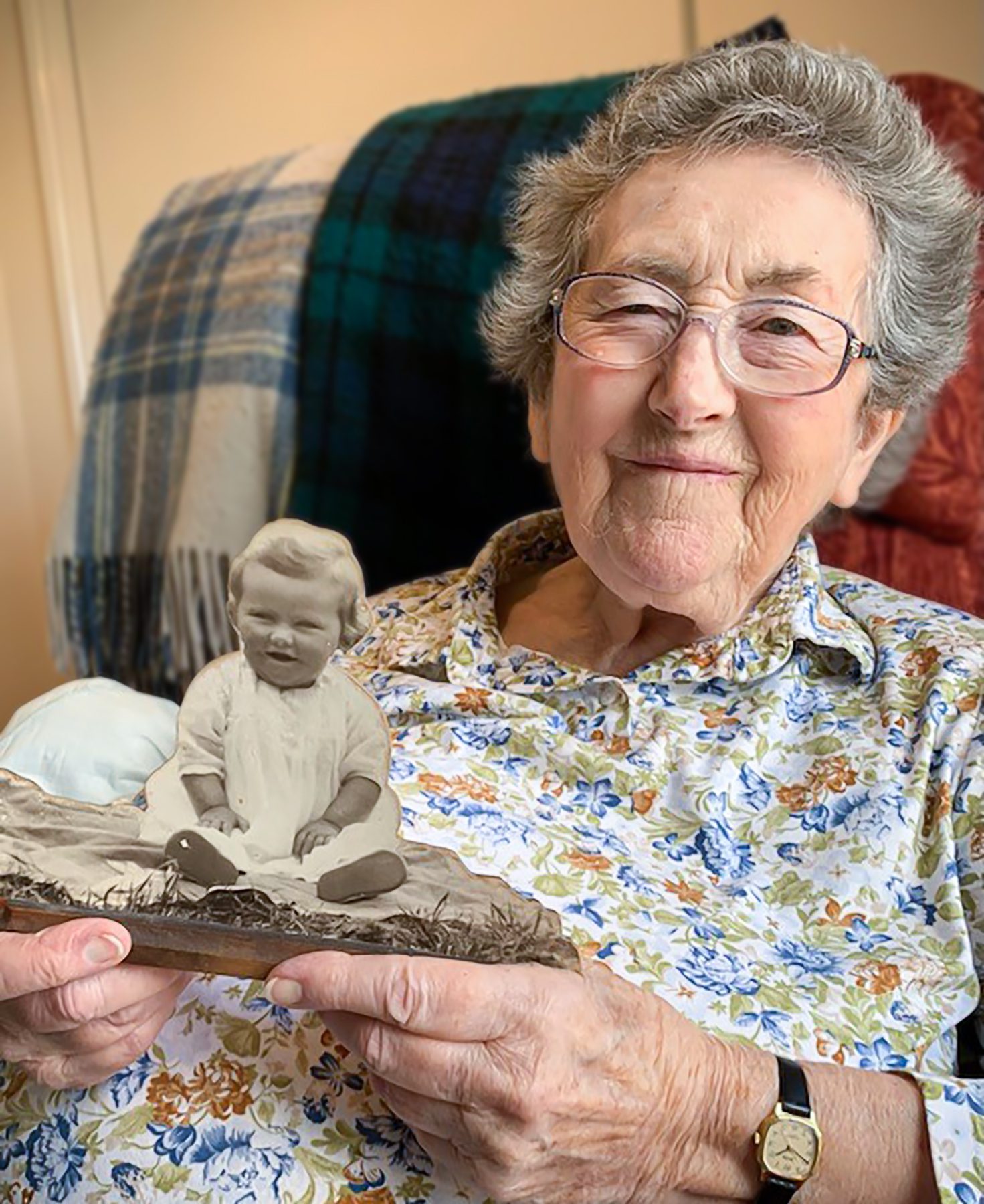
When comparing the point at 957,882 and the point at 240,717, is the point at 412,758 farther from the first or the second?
the point at 957,882

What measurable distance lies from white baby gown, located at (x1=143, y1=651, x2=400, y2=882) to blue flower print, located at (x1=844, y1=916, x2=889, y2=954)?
357 millimetres

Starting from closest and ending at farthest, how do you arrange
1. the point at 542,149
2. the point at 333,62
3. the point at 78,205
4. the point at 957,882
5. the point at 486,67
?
the point at 957,882, the point at 542,149, the point at 486,67, the point at 333,62, the point at 78,205

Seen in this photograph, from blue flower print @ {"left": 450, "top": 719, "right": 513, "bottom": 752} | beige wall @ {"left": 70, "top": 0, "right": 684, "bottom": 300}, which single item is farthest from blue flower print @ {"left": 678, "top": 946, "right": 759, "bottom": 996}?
beige wall @ {"left": 70, "top": 0, "right": 684, "bottom": 300}

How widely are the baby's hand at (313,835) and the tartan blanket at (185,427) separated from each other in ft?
3.56

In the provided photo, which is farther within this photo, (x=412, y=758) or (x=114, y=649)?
(x=114, y=649)

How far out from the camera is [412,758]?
911mm

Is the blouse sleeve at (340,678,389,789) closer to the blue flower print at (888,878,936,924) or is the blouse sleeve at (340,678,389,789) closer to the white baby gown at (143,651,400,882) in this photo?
the white baby gown at (143,651,400,882)

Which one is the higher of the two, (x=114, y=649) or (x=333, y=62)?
(x=333, y=62)

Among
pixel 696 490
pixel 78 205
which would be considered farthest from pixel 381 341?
pixel 78 205

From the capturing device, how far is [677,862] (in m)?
0.90

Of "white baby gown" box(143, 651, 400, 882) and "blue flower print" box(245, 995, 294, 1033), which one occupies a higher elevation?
"white baby gown" box(143, 651, 400, 882)

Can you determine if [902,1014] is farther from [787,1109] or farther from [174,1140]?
[174,1140]

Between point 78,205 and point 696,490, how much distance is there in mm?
2367

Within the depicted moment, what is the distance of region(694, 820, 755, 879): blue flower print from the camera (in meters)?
0.91
